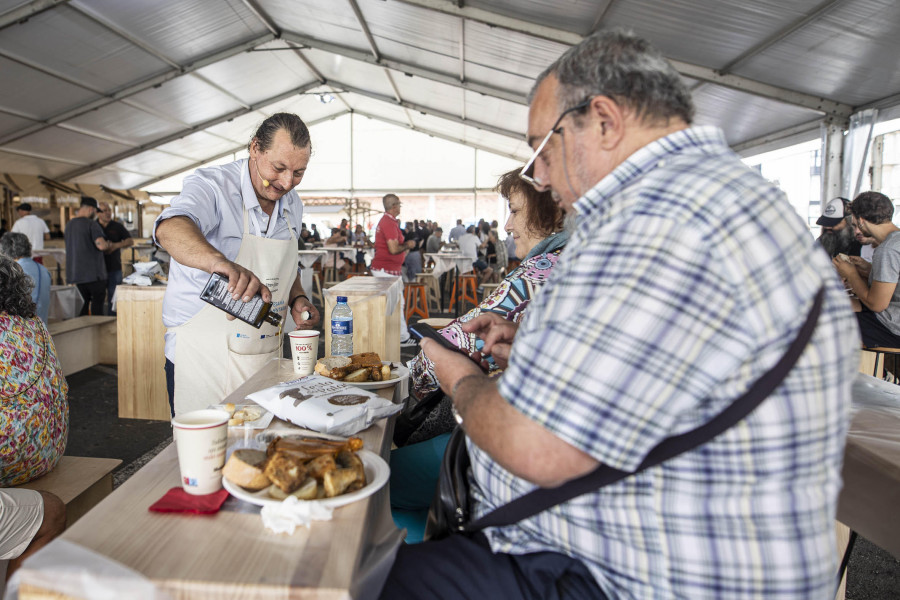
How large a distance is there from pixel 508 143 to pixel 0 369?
55.4 feet

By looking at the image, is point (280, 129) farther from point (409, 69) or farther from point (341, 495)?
point (409, 69)

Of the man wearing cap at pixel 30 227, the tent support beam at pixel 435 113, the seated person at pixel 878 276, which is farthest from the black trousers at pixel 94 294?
the tent support beam at pixel 435 113

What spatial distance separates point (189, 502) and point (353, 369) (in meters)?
0.90

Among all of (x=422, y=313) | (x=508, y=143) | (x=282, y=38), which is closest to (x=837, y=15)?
(x=422, y=313)

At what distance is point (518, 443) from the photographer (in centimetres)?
85

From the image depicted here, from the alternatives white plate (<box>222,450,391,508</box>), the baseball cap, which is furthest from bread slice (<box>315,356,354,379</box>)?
the baseball cap

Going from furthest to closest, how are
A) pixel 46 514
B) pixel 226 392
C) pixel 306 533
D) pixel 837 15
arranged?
1. pixel 837 15
2. pixel 226 392
3. pixel 46 514
4. pixel 306 533

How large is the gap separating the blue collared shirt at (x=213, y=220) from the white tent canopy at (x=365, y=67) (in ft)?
17.6

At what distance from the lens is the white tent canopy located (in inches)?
249

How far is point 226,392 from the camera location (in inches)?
92.9

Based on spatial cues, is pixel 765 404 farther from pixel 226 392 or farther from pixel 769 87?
pixel 769 87

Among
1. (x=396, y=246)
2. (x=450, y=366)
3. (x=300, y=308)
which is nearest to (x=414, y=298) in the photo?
(x=396, y=246)

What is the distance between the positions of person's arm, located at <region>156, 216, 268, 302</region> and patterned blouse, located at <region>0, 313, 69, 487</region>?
563mm

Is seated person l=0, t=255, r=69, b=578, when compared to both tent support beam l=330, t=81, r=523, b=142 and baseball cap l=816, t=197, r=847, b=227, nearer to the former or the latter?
baseball cap l=816, t=197, r=847, b=227
